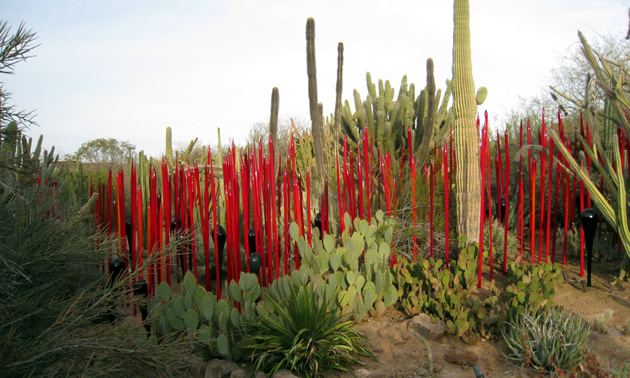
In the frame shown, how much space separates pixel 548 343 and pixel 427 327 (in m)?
0.74

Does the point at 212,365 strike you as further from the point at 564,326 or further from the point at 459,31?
the point at 459,31

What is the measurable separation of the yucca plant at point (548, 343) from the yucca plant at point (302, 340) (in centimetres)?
90

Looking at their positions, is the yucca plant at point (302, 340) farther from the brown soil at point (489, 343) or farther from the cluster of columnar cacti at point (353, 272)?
the cluster of columnar cacti at point (353, 272)

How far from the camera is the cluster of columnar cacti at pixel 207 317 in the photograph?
114 inches

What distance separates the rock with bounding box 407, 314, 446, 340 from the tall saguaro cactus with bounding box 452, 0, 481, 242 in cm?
152

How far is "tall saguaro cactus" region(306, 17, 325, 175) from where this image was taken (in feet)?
14.7

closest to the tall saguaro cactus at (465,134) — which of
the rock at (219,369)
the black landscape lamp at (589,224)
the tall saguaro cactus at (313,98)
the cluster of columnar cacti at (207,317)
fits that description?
the black landscape lamp at (589,224)

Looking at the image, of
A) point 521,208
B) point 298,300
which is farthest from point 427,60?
point 298,300

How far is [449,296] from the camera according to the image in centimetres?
343

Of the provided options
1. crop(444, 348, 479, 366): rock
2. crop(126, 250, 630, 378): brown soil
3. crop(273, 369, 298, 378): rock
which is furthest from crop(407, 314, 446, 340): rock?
crop(273, 369, 298, 378): rock

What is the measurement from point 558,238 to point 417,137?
2.16 metres

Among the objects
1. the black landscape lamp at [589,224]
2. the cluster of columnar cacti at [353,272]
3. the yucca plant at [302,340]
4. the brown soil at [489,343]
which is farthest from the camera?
the black landscape lamp at [589,224]

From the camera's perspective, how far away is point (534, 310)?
3219mm

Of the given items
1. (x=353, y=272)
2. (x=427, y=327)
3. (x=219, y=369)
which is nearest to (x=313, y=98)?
(x=353, y=272)
